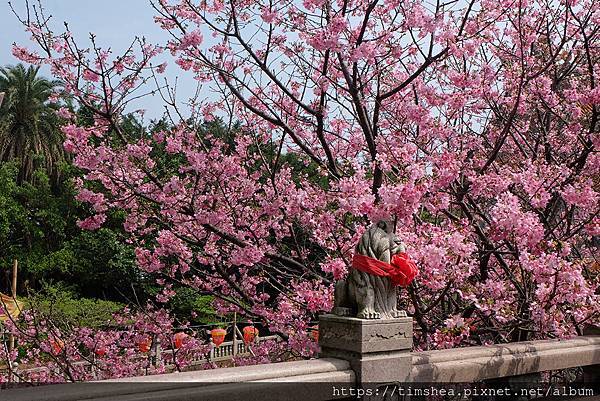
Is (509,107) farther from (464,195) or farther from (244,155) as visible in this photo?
(244,155)

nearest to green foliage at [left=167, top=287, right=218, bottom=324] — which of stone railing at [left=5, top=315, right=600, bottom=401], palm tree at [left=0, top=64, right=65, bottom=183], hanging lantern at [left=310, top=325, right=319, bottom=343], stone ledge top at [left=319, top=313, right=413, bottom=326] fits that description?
palm tree at [left=0, top=64, right=65, bottom=183]

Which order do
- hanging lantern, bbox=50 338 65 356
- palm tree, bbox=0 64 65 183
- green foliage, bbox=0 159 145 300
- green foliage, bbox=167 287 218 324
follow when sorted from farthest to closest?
1. palm tree, bbox=0 64 65 183
2. green foliage, bbox=0 159 145 300
3. green foliage, bbox=167 287 218 324
4. hanging lantern, bbox=50 338 65 356

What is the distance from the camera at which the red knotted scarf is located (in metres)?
3.83

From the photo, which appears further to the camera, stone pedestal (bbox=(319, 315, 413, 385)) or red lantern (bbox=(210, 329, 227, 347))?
red lantern (bbox=(210, 329, 227, 347))

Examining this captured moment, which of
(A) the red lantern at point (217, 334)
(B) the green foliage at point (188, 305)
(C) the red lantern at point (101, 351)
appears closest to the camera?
(C) the red lantern at point (101, 351)

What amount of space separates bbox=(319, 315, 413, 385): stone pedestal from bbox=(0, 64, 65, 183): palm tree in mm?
27413

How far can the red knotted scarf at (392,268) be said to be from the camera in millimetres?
3826

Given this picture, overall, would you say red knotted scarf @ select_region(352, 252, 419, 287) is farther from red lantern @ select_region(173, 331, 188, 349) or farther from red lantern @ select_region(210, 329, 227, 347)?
red lantern @ select_region(210, 329, 227, 347)

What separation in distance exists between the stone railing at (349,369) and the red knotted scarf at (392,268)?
312 millimetres

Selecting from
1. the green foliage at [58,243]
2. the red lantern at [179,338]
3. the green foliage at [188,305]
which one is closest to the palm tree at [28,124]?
the green foliage at [58,243]

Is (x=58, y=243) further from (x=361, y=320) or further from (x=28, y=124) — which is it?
(x=361, y=320)

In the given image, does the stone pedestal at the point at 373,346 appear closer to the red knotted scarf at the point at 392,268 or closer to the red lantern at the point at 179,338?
the red knotted scarf at the point at 392,268

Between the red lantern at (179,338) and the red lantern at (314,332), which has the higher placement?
the red lantern at (314,332)

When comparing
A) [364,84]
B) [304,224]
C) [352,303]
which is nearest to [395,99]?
[364,84]
